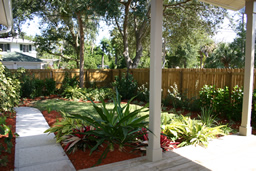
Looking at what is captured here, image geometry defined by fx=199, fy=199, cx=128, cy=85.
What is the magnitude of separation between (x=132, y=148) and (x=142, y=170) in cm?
84

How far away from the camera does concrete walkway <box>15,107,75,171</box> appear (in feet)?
9.59

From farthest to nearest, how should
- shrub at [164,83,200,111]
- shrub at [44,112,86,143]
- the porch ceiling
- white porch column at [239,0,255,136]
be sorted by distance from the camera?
shrub at [164,83,200,111], the porch ceiling, white porch column at [239,0,255,136], shrub at [44,112,86,143]

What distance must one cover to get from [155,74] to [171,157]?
139cm

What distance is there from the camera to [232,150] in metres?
3.60

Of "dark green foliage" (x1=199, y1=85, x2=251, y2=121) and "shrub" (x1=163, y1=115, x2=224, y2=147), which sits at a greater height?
"dark green foliage" (x1=199, y1=85, x2=251, y2=121)

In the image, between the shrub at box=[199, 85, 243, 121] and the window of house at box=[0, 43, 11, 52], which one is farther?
the window of house at box=[0, 43, 11, 52]

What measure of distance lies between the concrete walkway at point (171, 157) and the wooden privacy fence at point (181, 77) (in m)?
2.60

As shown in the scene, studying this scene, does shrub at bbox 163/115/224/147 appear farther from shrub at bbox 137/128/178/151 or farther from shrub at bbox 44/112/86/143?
shrub at bbox 44/112/86/143

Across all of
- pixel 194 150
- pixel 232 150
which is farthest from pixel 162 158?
pixel 232 150

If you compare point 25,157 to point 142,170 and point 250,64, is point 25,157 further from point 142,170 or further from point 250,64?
point 250,64

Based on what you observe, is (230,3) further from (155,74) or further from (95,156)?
(95,156)

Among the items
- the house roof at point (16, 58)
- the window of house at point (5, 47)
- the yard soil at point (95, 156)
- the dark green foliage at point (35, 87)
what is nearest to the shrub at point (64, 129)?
the yard soil at point (95, 156)

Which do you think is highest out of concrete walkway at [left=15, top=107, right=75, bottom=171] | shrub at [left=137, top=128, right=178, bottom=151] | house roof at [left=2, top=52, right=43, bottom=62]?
house roof at [left=2, top=52, right=43, bottom=62]

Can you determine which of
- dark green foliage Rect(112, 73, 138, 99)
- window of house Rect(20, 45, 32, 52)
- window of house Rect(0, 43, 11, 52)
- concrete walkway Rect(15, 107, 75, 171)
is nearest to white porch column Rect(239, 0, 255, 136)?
concrete walkway Rect(15, 107, 75, 171)
